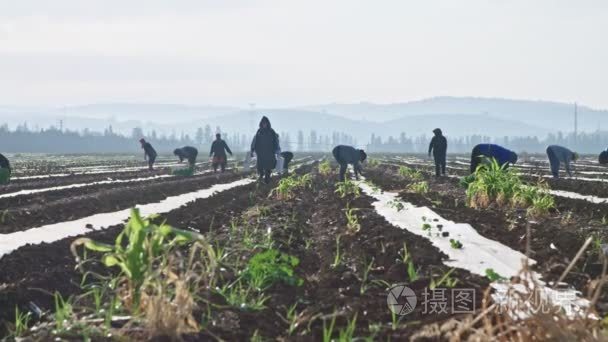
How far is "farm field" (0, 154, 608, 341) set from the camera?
3.69 meters

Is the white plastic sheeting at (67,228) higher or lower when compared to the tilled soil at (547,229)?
lower

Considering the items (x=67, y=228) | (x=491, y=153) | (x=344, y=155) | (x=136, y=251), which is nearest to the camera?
(x=136, y=251)

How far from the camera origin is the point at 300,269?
5836 millimetres

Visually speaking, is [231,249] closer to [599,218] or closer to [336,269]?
[336,269]

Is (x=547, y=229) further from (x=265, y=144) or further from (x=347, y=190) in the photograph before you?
(x=265, y=144)

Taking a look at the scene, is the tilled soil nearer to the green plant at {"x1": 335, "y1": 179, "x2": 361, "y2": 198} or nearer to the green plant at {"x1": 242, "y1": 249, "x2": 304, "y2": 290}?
the green plant at {"x1": 335, "y1": 179, "x2": 361, "y2": 198}

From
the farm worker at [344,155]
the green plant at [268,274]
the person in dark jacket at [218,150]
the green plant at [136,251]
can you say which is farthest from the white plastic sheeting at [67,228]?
the person in dark jacket at [218,150]

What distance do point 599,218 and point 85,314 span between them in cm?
688

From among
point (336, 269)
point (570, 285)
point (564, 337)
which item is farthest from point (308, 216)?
point (564, 337)

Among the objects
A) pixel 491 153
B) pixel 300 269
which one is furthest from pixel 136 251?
pixel 491 153

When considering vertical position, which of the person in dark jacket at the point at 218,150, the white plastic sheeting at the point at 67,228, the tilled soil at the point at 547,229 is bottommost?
the white plastic sheeting at the point at 67,228

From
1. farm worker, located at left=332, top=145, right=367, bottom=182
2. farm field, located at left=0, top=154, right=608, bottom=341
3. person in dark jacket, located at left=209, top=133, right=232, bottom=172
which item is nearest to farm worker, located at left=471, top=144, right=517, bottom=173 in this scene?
farm field, located at left=0, top=154, right=608, bottom=341

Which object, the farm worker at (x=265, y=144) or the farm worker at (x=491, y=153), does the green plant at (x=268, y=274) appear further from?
the farm worker at (x=265, y=144)

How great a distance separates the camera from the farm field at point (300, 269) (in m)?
3.69
